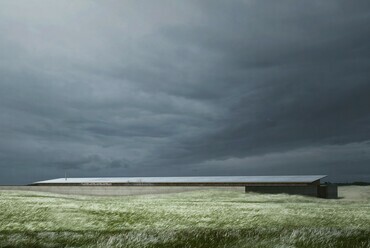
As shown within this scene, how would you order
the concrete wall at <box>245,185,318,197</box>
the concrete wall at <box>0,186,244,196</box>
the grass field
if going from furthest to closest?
1. the concrete wall at <box>0,186,244,196</box>
2. the concrete wall at <box>245,185,318,197</box>
3. the grass field

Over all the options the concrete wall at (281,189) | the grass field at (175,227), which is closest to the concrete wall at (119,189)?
the concrete wall at (281,189)

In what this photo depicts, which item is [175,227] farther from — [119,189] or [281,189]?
[119,189]

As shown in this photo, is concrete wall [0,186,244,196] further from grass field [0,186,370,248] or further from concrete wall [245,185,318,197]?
grass field [0,186,370,248]

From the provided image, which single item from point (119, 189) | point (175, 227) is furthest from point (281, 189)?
point (175, 227)

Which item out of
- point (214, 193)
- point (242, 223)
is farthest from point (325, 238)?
point (214, 193)

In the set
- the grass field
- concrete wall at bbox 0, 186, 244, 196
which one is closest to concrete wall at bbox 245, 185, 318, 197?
concrete wall at bbox 0, 186, 244, 196

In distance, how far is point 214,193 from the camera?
69062mm

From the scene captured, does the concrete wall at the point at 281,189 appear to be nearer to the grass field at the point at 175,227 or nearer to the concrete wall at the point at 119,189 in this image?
the concrete wall at the point at 119,189

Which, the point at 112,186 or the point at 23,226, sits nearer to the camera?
the point at 23,226

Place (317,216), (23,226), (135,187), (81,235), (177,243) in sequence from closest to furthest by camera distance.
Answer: (177,243)
(81,235)
(23,226)
(317,216)
(135,187)

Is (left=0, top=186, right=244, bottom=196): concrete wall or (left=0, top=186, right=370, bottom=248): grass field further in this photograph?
(left=0, top=186, right=244, bottom=196): concrete wall

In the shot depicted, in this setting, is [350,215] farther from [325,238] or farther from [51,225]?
[51,225]

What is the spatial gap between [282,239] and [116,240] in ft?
34.1

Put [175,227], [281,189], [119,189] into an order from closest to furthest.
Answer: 1. [175,227]
2. [281,189]
3. [119,189]
